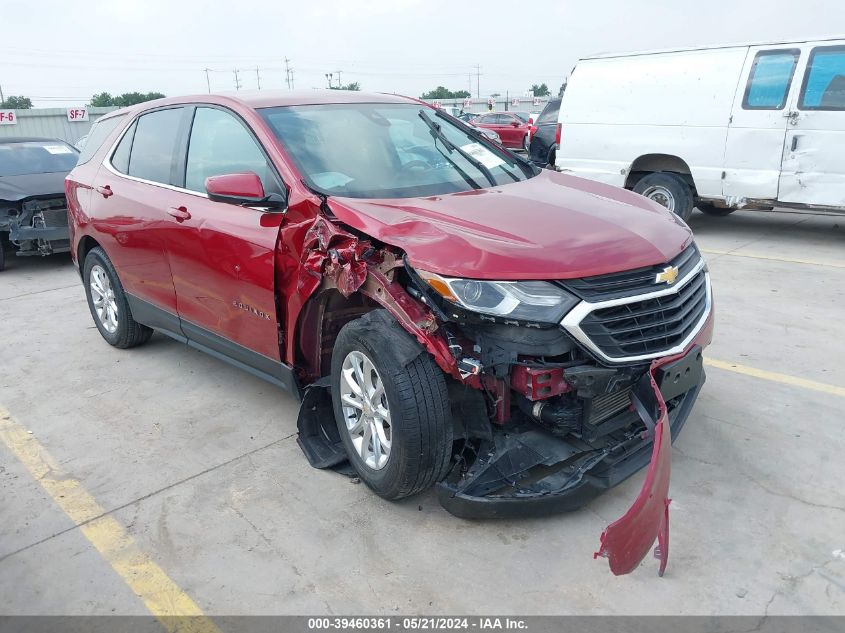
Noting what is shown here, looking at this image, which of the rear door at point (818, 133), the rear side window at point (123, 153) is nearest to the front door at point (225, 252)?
the rear side window at point (123, 153)

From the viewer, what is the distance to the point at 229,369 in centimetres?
488

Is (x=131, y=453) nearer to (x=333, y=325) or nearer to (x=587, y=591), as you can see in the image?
(x=333, y=325)

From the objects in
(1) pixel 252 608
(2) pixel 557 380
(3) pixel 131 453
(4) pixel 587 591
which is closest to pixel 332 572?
(1) pixel 252 608

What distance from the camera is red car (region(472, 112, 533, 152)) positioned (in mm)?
22297

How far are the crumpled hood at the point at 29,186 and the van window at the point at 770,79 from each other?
7.88 metres

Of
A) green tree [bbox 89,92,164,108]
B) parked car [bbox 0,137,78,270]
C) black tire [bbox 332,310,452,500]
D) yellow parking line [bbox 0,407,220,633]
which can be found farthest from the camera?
green tree [bbox 89,92,164,108]

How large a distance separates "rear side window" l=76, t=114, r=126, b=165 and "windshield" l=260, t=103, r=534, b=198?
202cm

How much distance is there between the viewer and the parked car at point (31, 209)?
309 inches

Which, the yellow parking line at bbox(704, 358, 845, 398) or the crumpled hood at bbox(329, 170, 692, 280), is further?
the yellow parking line at bbox(704, 358, 845, 398)

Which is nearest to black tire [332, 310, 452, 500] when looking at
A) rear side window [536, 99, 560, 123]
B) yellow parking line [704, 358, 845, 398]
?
yellow parking line [704, 358, 845, 398]

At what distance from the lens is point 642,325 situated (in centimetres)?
279

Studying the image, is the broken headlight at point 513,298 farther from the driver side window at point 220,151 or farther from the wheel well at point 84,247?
the wheel well at point 84,247

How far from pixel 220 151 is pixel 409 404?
1997 mm

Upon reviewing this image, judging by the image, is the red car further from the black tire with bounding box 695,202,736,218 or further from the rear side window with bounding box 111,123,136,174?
the rear side window with bounding box 111,123,136,174
